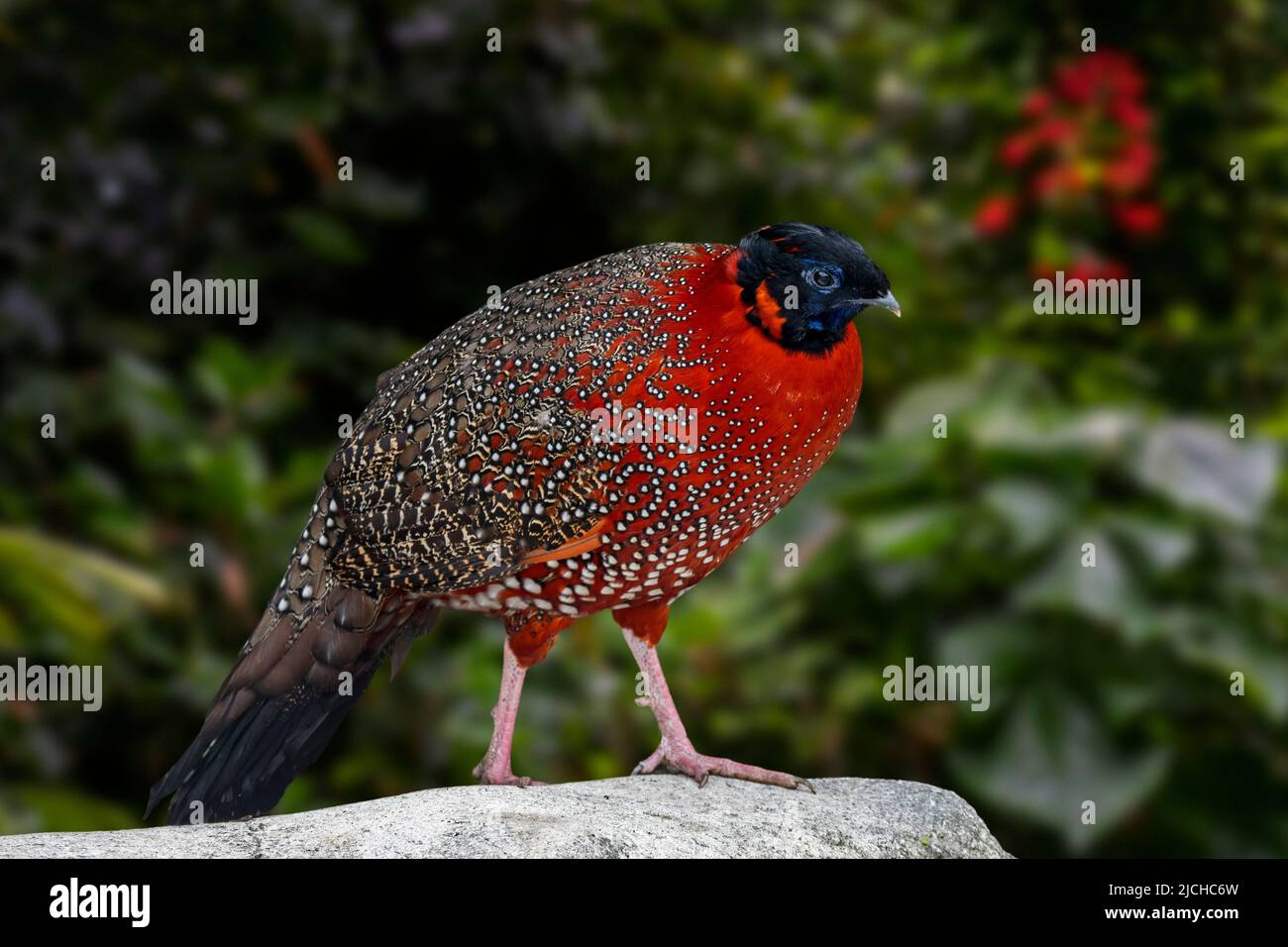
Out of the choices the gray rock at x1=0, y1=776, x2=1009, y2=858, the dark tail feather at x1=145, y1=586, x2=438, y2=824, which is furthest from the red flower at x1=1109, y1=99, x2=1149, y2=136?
the dark tail feather at x1=145, y1=586, x2=438, y2=824

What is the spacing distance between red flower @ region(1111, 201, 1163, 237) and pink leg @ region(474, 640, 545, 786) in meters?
3.63

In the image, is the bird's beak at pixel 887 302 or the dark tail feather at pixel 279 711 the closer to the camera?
the bird's beak at pixel 887 302

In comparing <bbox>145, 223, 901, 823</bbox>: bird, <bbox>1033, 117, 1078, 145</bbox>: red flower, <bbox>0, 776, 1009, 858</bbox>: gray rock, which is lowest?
<bbox>0, 776, 1009, 858</bbox>: gray rock

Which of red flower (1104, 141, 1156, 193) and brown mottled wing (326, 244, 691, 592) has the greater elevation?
red flower (1104, 141, 1156, 193)

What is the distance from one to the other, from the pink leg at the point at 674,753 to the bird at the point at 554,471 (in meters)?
0.02

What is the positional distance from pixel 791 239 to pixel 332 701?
160 centimetres

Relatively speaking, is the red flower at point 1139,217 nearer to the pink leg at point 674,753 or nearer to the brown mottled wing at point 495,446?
the brown mottled wing at point 495,446

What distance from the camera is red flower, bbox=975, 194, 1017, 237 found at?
6770mm

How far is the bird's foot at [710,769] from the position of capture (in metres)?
4.36

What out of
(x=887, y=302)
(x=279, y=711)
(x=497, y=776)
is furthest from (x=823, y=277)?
(x=279, y=711)

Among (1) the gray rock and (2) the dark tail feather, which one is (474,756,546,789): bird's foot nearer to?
(1) the gray rock

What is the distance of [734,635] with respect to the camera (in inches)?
226

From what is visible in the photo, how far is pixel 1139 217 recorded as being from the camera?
662cm

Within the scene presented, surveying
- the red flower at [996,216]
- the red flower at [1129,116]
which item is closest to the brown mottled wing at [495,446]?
the red flower at [996,216]
